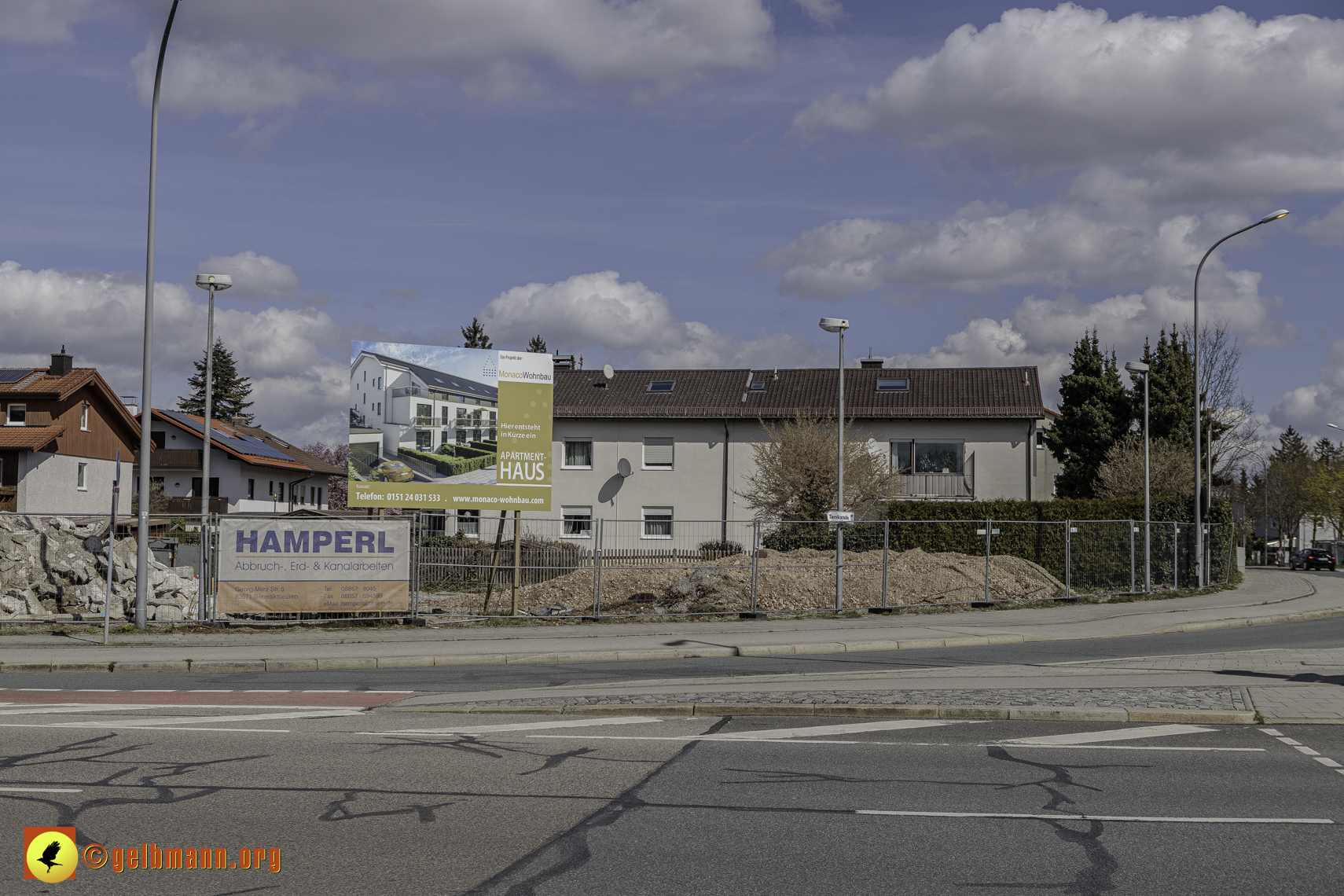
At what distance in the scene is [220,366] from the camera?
95.2 m

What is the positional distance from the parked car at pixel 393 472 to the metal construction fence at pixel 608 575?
1.15 meters

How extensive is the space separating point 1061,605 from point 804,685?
14.8 m

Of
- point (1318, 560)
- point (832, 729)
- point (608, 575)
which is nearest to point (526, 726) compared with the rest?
point (832, 729)

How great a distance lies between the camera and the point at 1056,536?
32.4m

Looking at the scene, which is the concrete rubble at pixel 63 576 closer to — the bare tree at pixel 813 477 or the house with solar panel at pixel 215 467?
the bare tree at pixel 813 477

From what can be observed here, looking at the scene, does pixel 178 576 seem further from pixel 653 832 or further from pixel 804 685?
pixel 653 832

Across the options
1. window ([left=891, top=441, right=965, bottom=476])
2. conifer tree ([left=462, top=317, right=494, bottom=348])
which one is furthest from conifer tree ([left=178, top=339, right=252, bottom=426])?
window ([left=891, top=441, right=965, bottom=476])

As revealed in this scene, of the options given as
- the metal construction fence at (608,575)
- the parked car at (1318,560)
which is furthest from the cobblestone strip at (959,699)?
the parked car at (1318,560)

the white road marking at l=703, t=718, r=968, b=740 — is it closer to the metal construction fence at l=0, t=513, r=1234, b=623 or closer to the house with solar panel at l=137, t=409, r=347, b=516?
the metal construction fence at l=0, t=513, r=1234, b=623

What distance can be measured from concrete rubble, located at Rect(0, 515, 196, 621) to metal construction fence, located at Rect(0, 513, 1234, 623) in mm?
30

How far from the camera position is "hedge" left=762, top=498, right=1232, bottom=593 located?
29375 millimetres

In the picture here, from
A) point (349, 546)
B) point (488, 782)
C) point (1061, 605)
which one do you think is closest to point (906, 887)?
point (488, 782)

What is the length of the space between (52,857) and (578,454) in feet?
143

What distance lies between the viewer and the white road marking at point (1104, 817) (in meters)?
6.86
